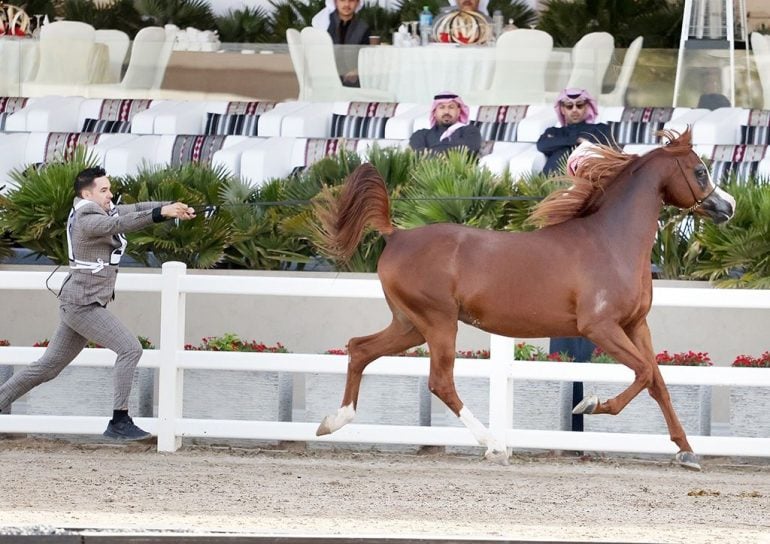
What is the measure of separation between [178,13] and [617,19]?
6.24 meters

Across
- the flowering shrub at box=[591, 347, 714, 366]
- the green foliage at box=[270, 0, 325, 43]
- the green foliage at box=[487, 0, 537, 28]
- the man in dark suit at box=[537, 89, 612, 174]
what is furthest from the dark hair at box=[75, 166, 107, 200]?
the green foliage at box=[270, 0, 325, 43]

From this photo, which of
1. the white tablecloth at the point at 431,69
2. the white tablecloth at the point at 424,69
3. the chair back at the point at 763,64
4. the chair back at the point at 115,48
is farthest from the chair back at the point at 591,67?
→ the chair back at the point at 115,48

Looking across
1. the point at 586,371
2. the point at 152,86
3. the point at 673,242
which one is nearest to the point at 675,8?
the point at 152,86

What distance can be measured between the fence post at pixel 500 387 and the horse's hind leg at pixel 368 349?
962 millimetres

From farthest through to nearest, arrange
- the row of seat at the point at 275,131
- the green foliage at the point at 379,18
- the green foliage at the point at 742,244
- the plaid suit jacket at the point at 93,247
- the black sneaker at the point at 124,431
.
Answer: the green foliage at the point at 379,18
the row of seat at the point at 275,131
the green foliage at the point at 742,244
the black sneaker at the point at 124,431
the plaid suit jacket at the point at 93,247

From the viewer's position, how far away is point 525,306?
7270 mm

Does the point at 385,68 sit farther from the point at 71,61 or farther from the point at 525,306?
the point at 525,306

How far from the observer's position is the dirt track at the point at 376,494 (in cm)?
627

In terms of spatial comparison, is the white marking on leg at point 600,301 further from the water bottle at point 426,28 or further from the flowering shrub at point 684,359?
the water bottle at point 426,28

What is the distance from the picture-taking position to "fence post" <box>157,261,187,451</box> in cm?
862

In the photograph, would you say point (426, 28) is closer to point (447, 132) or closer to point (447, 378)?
point (447, 132)

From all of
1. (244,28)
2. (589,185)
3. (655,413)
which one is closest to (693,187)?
(589,185)

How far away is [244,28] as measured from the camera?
830 inches

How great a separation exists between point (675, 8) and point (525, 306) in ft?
43.7
